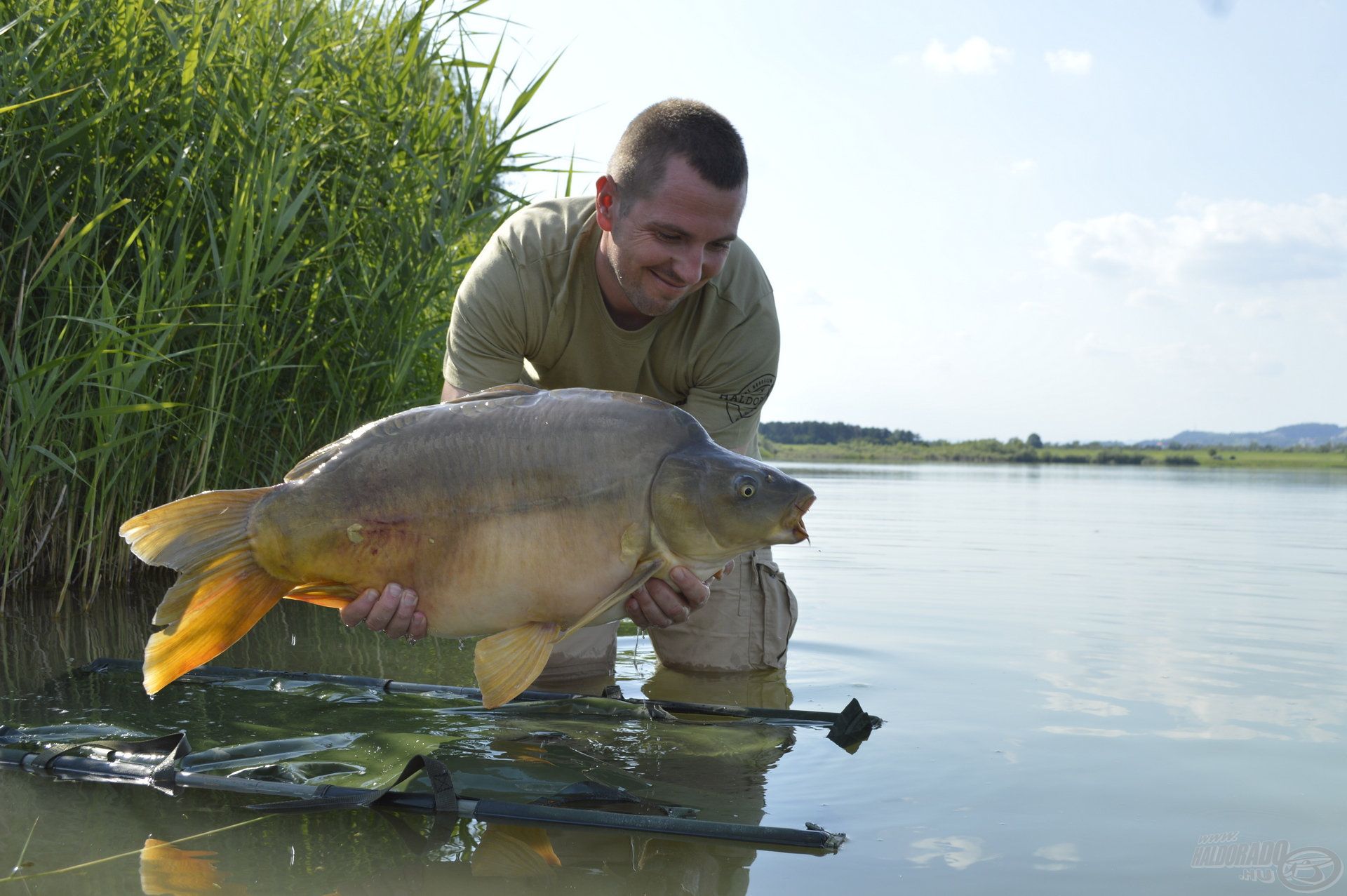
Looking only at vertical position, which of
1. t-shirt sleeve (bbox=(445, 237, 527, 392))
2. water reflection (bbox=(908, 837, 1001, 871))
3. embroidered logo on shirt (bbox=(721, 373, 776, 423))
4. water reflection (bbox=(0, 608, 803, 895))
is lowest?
water reflection (bbox=(908, 837, 1001, 871))

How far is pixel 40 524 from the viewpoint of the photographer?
4.25m

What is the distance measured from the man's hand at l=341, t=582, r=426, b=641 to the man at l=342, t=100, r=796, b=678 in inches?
40.9

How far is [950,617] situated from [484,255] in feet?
9.15

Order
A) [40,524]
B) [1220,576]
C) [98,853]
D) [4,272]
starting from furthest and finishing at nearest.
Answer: [1220,576]
[40,524]
[4,272]
[98,853]

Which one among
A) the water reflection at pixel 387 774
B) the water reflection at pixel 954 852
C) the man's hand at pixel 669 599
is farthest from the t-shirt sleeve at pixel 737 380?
the water reflection at pixel 954 852

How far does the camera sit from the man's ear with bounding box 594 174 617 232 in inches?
125

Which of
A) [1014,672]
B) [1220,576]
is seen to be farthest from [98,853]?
[1220,576]

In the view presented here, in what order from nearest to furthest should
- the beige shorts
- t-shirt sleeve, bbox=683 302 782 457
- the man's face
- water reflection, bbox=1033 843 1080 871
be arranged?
water reflection, bbox=1033 843 1080 871, the man's face, t-shirt sleeve, bbox=683 302 782 457, the beige shorts

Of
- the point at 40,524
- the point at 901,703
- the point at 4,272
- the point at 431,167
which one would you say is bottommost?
the point at 901,703

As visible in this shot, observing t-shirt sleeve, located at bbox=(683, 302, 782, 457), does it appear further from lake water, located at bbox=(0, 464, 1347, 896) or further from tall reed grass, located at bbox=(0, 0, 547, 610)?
tall reed grass, located at bbox=(0, 0, 547, 610)

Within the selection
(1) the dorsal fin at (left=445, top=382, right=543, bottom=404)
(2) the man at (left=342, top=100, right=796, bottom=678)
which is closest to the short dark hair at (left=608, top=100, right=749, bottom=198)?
(2) the man at (left=342, top=100, right=796, bottom=678)

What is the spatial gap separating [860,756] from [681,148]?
1.57 m

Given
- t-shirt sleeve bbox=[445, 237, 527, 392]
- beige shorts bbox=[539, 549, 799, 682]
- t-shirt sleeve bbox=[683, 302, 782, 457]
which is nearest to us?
t-shirt sleeve bbox=[445, 237, 527, 392]

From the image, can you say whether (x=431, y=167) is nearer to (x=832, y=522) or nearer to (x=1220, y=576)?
(x=1220, y=576)
